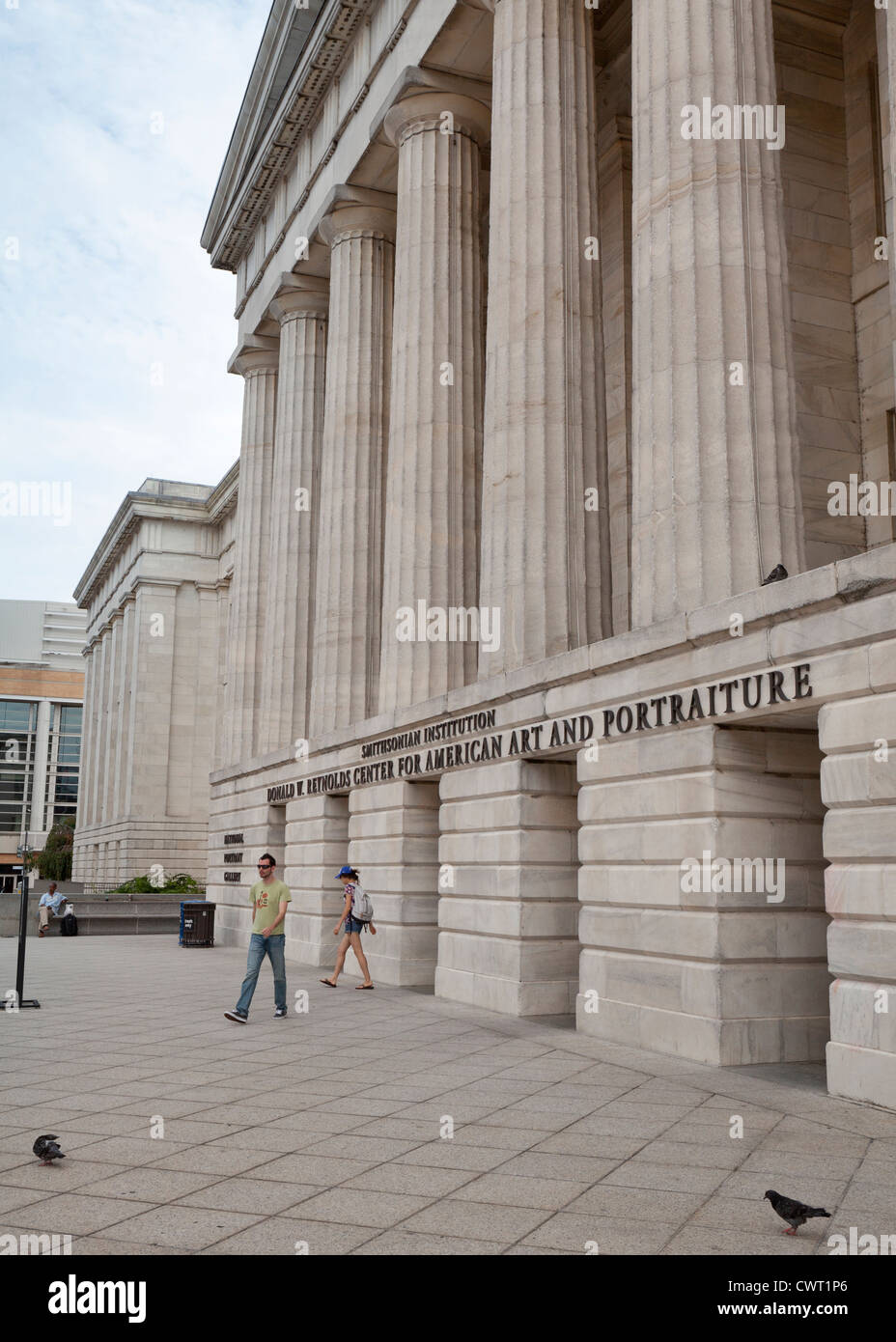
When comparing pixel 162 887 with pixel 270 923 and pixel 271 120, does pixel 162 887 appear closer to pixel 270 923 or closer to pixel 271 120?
pixel 271 120

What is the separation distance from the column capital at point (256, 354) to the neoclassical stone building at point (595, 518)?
310 cm

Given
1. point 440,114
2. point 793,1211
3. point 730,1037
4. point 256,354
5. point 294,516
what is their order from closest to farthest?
point 793,1211, point 730,1037, point 440,114, point 294,516, point 256,354

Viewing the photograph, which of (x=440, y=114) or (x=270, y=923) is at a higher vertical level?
(x=440, y=114)

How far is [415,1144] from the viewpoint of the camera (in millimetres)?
7602

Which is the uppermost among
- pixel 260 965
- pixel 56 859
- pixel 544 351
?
pixel 544 351

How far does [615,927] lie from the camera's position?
40.8 feet

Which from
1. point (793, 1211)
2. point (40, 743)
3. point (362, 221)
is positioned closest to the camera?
point (793, 1211)

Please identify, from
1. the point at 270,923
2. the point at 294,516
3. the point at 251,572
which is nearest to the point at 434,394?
the point at 294,516

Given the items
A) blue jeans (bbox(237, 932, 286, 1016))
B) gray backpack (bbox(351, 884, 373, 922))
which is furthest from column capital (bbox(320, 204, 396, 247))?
blue jeans (bbox(237, 932, 286, 1016))

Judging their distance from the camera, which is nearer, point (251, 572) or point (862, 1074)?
point (862, 1074)

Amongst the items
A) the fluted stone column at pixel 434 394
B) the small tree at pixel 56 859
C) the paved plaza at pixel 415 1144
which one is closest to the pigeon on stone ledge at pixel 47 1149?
the paved plaza at pixel 415 1144

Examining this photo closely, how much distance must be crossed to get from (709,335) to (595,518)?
438 centimetres
